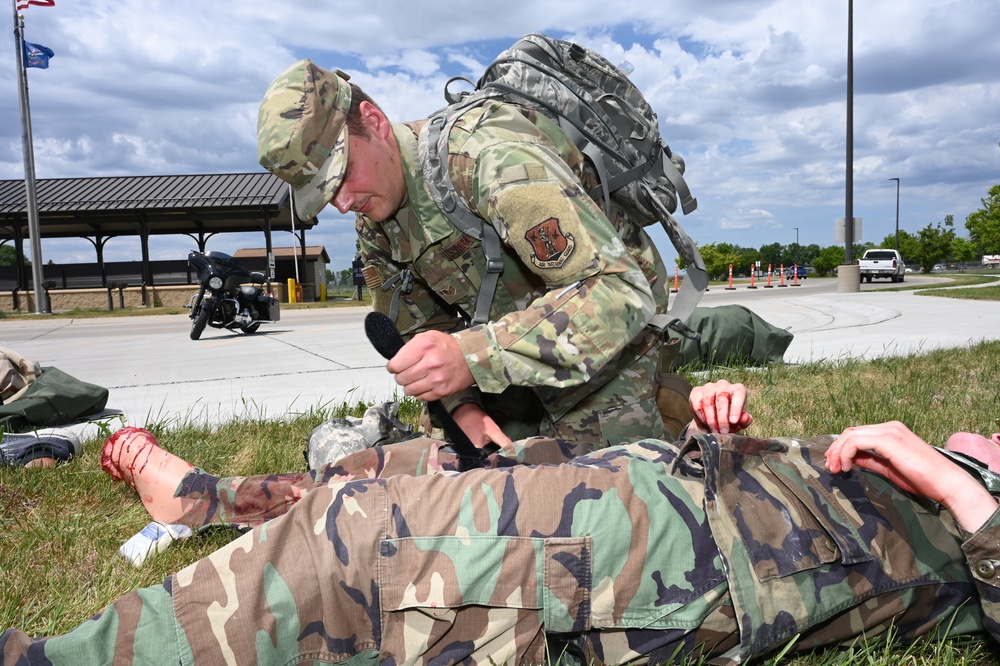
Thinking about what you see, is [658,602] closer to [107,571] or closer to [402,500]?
[402,500]

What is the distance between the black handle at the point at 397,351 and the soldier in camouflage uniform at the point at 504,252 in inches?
6.8

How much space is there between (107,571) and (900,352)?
580cm

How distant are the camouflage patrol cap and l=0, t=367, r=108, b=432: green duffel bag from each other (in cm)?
215

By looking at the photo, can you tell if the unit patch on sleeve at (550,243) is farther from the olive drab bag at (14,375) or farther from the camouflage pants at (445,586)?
the olive drab bag at (14,375)

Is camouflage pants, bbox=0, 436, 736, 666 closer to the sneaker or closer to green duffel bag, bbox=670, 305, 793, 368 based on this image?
the sneaker

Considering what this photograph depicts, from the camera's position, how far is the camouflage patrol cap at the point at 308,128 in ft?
7.16

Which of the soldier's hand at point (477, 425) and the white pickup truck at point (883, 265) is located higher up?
the white pickup truck at point (883, 265)

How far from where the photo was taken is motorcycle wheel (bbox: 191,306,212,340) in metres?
9.38

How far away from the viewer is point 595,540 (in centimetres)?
149

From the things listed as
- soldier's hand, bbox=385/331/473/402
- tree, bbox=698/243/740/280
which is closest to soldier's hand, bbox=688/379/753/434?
soldier's hand, bbox=385/331/473/402

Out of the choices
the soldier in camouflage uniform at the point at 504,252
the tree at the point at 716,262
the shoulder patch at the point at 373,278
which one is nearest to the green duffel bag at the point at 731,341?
the soldier in camouflage uniform at the point at 504,252

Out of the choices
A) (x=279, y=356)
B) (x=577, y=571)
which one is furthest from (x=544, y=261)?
(x=279, y=356)

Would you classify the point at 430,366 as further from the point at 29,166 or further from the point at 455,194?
the point at 29,166

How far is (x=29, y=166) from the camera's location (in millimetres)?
20031
